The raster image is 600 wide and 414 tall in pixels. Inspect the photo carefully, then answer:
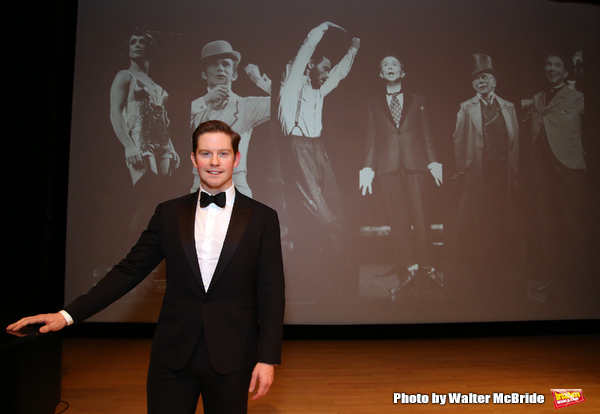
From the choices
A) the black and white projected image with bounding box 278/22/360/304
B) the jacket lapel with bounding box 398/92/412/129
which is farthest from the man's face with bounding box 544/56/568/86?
the black and white projected image with bounding box 278/22/360/304

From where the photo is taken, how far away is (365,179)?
4.13 meters

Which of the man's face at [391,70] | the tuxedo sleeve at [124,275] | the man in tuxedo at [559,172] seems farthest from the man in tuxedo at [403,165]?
the tuxedo sleeve at [124,275]

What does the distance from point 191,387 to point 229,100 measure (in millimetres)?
3270

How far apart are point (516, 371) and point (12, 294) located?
12.6 ft

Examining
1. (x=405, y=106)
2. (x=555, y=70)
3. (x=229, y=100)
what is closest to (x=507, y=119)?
(x=555, y=70)

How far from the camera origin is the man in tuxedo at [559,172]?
A: 14.0 ft

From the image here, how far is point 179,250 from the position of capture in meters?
1.34

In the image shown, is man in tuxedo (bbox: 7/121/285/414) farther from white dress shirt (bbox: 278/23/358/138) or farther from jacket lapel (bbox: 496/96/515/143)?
jacket lapel (bbox: 496/96/515/143)

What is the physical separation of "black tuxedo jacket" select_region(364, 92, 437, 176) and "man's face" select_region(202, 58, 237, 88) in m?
1.50

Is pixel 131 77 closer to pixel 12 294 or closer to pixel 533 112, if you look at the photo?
pixel 12 294

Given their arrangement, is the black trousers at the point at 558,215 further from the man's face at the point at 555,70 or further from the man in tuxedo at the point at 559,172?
the man's face at the point at 555,70

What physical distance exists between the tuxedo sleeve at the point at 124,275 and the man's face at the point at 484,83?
4.00 meters

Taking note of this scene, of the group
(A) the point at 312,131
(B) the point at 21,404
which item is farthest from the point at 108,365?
(A) the point at 312,131

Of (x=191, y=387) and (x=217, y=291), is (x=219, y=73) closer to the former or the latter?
(x=217, y=291)
